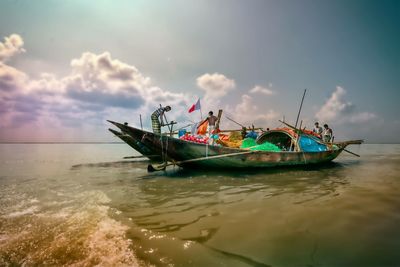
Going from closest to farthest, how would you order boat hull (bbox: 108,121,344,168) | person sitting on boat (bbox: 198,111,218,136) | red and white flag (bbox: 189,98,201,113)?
boat hull (bbox: 108,121,344,168)
person sitting on boat (bbox: 198,111,218,136)
red and white flag (bbox: 189,98,201,113)

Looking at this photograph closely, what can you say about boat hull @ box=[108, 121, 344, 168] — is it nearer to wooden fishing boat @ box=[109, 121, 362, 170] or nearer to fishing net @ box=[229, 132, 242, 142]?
wooden fishing boat @ box=[109, 121, 362, 170]

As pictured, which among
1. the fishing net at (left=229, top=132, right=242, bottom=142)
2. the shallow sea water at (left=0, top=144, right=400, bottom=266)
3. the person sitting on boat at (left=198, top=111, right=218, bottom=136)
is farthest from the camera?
the fishing net at (left=229, top=132, right=242, bottom=142)

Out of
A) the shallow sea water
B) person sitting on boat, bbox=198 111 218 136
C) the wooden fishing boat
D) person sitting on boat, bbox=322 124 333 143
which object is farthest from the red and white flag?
person sitting on boat, bbox=322 124 333 143

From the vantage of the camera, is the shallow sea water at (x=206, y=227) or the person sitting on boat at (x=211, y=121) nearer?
the shallow sea water at (x=206, y=227)

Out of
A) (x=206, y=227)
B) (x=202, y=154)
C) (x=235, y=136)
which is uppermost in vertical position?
(x=235, y=136)

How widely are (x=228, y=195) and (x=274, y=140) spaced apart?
11.3m

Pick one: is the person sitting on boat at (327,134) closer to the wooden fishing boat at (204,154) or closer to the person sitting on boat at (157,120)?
the wooden fishing boat at (204,154)

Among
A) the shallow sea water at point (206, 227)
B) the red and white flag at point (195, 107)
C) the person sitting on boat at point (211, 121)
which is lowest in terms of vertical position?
the shallow sea water at point (206, 227)

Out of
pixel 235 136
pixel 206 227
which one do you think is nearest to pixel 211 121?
pixel 235 136

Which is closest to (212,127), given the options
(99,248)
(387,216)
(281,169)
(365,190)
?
(281,169)

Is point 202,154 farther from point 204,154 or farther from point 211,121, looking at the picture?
point 211,121

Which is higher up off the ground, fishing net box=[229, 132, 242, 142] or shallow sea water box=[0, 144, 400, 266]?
fishing net box=[229, 132, 242, 142]

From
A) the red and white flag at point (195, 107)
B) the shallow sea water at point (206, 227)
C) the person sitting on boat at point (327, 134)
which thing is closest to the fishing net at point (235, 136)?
the red and white flag at point (195, 107)

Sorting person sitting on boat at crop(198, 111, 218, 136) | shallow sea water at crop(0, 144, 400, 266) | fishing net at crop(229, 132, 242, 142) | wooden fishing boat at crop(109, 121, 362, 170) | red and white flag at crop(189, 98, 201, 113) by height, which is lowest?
shallow sea water at crop(0, 144, 400, 266)
